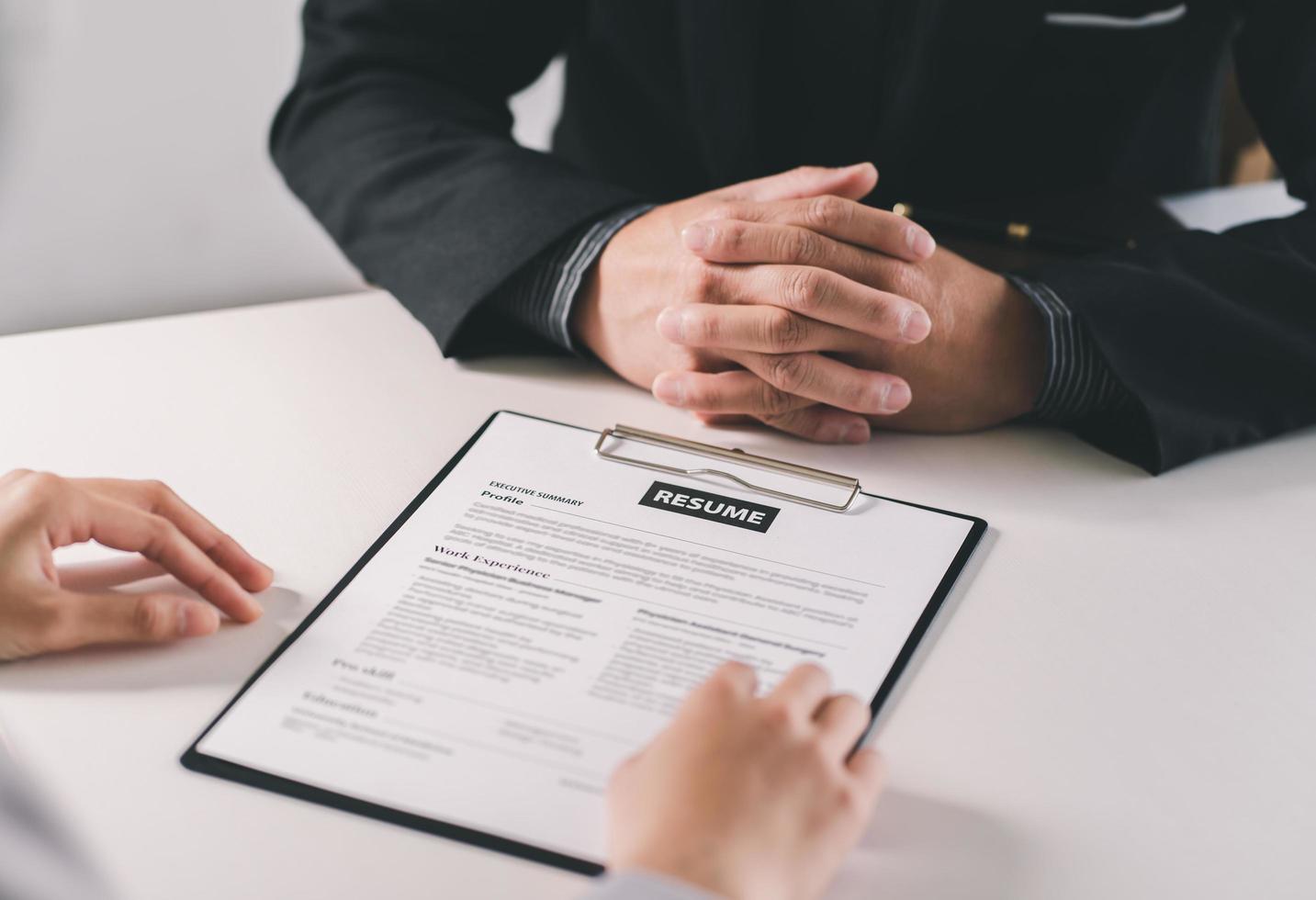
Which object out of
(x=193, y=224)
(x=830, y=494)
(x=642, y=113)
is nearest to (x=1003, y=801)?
(x=830, y=494)

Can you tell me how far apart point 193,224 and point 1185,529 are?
1636mm

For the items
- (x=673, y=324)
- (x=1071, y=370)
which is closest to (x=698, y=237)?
(x=673, y=324)

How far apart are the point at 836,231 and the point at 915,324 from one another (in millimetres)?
100

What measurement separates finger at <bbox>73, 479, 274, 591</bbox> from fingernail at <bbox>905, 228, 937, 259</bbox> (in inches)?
19.7

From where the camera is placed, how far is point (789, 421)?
→ 90cm

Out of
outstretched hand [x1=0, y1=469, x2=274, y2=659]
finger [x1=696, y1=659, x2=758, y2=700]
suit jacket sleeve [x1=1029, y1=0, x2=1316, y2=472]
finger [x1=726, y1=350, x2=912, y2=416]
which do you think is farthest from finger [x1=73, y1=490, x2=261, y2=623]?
suit jacket sleeve [x1=1029, y1=0, x2=1316, y2=472]

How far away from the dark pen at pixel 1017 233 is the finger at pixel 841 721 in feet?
1.89

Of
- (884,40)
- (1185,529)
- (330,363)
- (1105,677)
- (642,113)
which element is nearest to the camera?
(1105,677)

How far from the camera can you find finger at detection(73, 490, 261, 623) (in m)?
0.68

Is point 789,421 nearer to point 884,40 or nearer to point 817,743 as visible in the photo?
point 817,743

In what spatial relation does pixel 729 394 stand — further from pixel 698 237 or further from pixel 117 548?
pixel 117 548

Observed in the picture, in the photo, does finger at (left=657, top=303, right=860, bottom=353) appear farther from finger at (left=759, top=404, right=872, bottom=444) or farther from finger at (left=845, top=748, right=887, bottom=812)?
finger at (left=845, top=748, right=887, bottom=812)

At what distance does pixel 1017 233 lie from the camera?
109 cm

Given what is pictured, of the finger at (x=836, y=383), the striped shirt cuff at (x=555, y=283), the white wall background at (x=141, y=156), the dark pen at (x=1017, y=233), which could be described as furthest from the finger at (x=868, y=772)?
the white wall background at (x=141, y=156)
